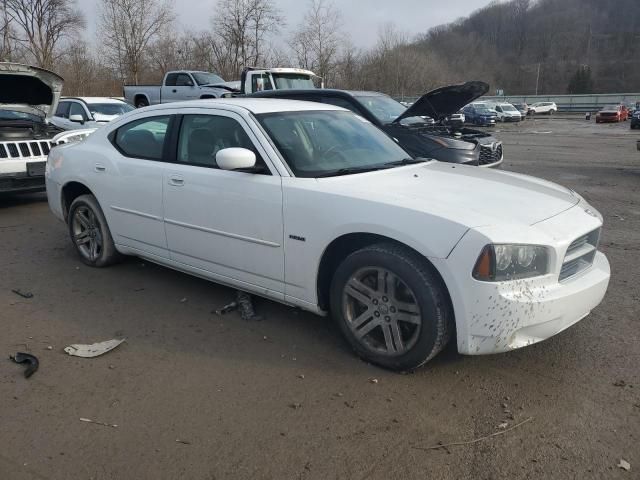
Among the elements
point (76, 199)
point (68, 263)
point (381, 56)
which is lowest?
point (68, 263)

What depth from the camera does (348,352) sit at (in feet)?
11.5

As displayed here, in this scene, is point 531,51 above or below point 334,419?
above

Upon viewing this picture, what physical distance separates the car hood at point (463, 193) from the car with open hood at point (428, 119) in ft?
12.1

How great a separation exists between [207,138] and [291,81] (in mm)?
11859

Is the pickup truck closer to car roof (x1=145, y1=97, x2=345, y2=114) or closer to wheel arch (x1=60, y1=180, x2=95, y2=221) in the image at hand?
wheel arch (x1=60, y1=180, x2=95, y2=221)

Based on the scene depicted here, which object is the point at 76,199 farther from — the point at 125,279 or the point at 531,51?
the point at 531,51

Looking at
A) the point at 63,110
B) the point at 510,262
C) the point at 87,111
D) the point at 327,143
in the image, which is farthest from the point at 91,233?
the point at 63,110

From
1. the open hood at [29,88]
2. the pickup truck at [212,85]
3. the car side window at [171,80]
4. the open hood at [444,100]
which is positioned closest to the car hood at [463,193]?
the open hood at [444,100]

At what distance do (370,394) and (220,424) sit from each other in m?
0.84

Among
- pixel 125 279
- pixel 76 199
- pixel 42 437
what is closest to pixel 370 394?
pixel 42 437

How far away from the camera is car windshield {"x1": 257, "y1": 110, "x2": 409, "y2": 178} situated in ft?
12.2

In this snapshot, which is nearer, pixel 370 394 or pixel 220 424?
pixel 220 424

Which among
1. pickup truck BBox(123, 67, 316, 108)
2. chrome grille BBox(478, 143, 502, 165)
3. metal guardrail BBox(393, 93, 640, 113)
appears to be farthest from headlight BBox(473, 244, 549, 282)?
metal guardrail BBox(393, 93, 640, 113)

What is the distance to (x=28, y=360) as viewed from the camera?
340 centimetres
